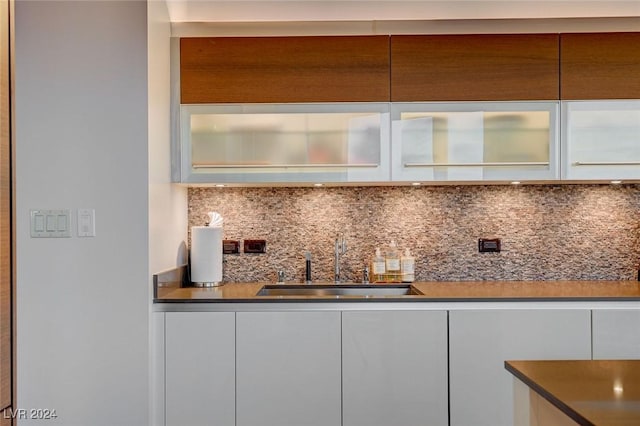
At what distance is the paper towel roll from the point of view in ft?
8.72

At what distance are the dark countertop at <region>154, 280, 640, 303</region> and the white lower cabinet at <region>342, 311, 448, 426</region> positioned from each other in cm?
12

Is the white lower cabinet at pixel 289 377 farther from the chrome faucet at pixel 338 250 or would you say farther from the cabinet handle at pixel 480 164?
the cabinet handle at pixel 480 164

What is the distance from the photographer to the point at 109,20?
2.22 meters

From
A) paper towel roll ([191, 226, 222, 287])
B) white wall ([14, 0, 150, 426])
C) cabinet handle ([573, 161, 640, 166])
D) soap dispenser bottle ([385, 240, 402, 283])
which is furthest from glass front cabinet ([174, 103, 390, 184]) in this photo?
cabinet handle ([573, 161, 640, 166])

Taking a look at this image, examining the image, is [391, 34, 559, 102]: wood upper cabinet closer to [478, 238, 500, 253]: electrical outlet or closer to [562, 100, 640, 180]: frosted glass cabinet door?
[562, 100, 640, 180]: frosted glass cabinet door

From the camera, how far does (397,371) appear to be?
2232 mm

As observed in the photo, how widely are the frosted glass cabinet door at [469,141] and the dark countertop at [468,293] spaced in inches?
21.1

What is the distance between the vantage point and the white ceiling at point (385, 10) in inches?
103

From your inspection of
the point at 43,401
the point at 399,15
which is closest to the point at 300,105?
the point at 399,15

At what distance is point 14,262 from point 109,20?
1075 mm
